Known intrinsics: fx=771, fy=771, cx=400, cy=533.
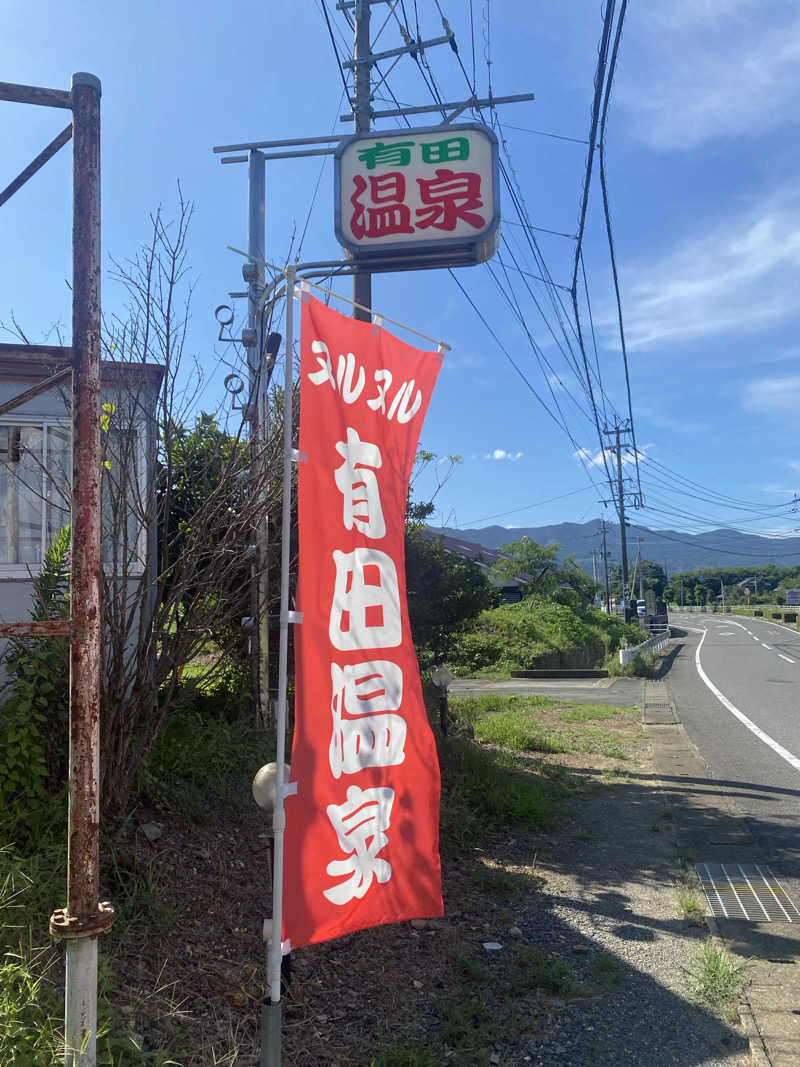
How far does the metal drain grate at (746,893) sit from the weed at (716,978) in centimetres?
74

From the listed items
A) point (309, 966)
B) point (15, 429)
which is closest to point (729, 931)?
point (309, 966)

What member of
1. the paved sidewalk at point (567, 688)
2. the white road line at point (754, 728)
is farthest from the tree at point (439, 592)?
the paved sidewalk at point (567, 688)

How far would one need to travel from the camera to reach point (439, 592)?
9.77 meters

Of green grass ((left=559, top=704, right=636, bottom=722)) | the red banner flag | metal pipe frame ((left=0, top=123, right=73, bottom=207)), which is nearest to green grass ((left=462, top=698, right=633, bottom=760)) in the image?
green grass ((left=559, top=704, right=636, bottom=722))

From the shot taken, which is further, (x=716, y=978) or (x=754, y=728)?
(x=754, y=728)

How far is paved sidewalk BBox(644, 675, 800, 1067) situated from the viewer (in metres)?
3.66

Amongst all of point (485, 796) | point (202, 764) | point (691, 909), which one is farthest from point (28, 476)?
point (691, 909)

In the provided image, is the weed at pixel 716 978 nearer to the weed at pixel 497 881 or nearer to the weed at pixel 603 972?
the weed at pixel 603 972

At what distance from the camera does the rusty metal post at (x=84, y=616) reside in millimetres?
2484

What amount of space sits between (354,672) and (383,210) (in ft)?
17.9

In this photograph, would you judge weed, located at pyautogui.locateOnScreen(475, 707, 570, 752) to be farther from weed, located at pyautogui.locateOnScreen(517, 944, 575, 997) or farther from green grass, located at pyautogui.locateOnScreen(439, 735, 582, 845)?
weed, located at pyautogui.locateOnScreen(517, 944, 575, 997)

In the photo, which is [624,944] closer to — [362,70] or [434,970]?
[434,970]

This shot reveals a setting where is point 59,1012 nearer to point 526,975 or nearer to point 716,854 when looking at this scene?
point 526,975

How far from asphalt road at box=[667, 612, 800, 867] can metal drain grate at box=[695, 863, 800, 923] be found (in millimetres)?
474
